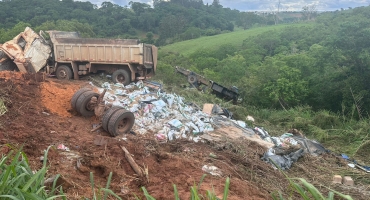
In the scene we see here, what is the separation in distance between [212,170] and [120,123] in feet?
9.08

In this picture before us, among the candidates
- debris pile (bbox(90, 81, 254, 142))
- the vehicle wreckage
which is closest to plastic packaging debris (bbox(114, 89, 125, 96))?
debris pile (bbox(90, 81, 254, 142))

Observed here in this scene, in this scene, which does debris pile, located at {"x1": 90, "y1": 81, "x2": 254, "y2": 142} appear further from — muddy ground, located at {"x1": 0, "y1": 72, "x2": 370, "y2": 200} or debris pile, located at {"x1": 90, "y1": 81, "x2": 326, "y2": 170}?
muddy ground, located at {"x1": 0, "y1": 72, "x2": 370, "y2": 200}

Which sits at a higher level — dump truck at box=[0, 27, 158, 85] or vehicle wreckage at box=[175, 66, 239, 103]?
dump truck at box=[0, 27, 158, 85]

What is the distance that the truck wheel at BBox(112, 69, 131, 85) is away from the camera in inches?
527

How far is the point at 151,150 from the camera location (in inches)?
265

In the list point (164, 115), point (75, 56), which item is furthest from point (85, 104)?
point (75, 56)

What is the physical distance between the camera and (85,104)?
29.1 ft

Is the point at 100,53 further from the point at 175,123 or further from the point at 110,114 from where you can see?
the point at 110,114

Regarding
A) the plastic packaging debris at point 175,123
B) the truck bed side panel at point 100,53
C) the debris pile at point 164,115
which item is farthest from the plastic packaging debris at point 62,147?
the truck bed side panel at point 100,53

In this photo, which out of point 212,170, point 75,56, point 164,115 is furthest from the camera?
point 75,56

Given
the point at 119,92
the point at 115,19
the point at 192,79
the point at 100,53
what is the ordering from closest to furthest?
the point at 119,92 → the point at 100,53 → the point at 192,79 → the point at 115,19

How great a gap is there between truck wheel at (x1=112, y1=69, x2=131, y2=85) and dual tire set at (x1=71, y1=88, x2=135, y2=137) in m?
4.31

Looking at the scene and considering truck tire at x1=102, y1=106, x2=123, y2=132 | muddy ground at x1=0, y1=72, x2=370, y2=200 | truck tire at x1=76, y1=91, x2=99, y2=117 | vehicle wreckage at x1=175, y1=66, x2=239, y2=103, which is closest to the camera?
muddy ground at x1=0, y1=72, x2=370, y2=200

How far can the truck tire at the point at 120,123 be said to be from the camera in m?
7.76
